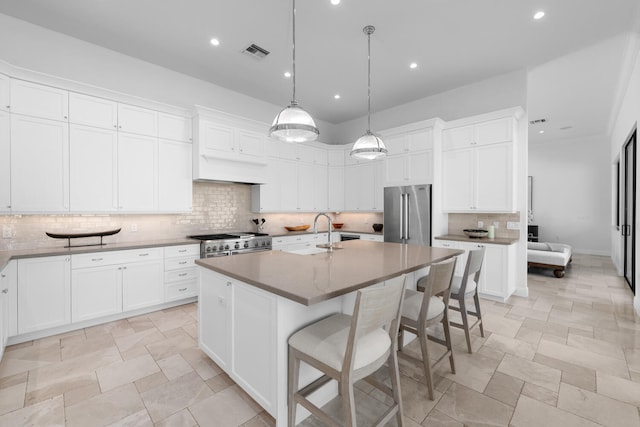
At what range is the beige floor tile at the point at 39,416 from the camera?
71.5 inches

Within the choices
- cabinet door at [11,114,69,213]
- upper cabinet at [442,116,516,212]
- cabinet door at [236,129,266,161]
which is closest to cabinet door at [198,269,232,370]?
cabinet door at [11,114,69,213]

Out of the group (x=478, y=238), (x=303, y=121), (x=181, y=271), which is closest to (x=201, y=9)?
(x=303, y=121)

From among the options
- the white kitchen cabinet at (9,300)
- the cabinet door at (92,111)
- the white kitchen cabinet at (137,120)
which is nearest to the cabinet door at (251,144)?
the white kitchen cabinet at (137,120)

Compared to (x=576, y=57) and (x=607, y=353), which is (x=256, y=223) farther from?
(x=576, y=57)

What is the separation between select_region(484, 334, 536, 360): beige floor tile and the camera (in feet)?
8.85

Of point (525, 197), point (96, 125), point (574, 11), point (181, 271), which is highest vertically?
point (574, 11)

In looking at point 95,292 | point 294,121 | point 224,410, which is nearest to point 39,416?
point 224,410

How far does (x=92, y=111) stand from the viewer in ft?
11.3

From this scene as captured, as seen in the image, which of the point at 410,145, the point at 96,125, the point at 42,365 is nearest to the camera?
the point at 42,365

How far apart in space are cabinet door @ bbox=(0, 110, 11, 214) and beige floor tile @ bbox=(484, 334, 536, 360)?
5104mm

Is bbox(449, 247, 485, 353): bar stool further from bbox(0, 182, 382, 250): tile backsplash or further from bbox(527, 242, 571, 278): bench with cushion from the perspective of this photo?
bbox(527, 242, 571, 278): bench with cushion

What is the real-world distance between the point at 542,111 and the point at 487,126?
2940 millimetres

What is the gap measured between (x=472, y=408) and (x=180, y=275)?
3.61m

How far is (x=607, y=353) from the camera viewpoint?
2.70 meters
